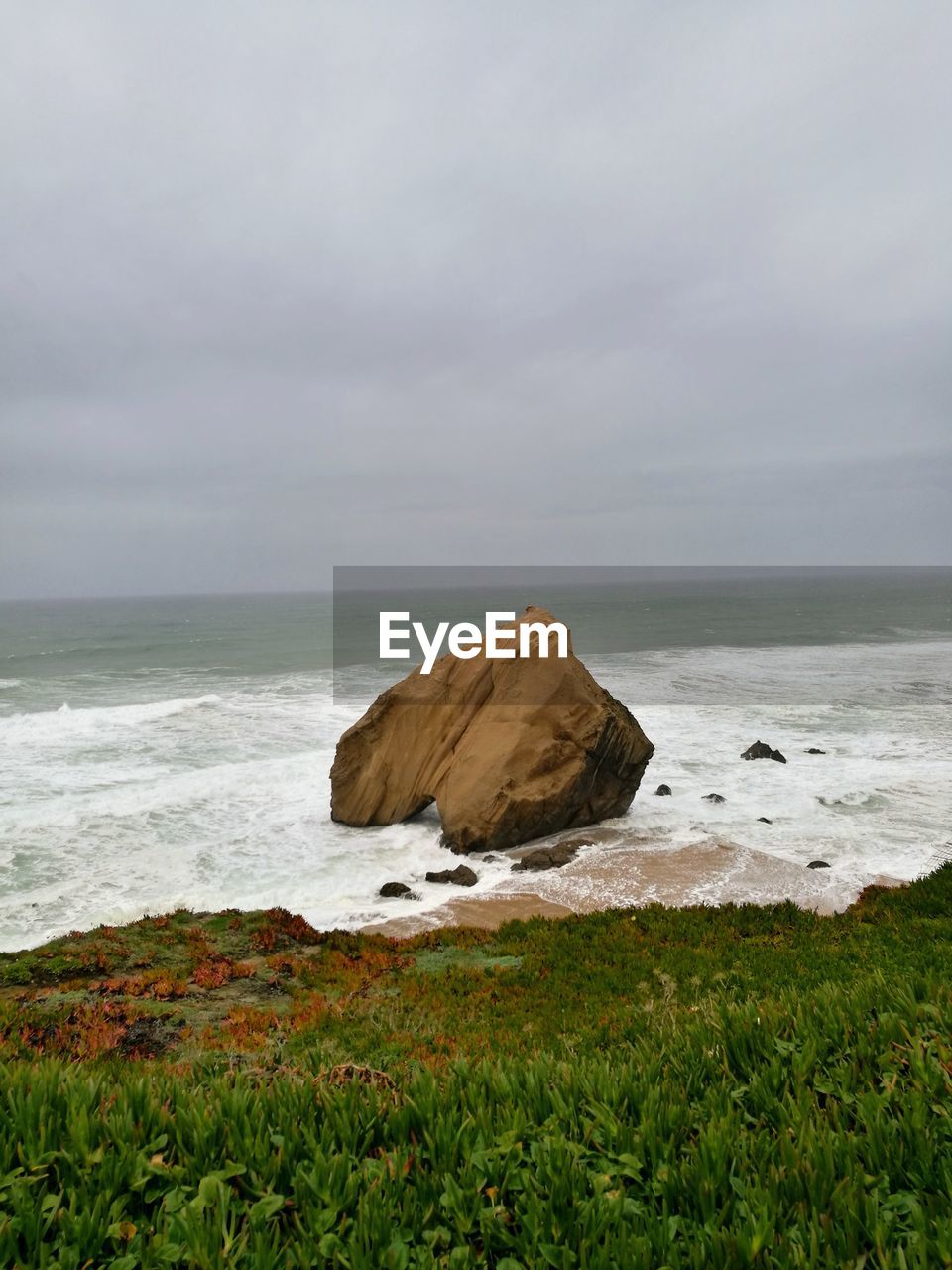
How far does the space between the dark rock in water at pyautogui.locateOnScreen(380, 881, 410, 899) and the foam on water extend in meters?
0.40

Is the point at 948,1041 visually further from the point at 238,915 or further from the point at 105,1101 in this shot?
the point at 238,915

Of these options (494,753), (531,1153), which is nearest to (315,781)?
(494,753)

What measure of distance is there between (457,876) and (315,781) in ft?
36.1

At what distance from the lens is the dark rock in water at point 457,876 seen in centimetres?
1869

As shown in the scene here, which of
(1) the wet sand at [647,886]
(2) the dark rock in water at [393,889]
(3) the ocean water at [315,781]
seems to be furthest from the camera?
(3) the ocean water at [315,781]

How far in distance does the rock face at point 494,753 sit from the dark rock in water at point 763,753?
8.90 meters

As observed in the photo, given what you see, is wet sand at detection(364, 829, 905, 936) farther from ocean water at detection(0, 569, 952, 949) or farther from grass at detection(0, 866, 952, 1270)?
grass at detection(0, 866, 952, 1270)

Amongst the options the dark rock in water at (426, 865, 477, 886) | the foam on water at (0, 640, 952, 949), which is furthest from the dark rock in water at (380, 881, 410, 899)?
the dark rock in water at (426, 865, 477, 886)

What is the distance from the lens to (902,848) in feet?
66.1

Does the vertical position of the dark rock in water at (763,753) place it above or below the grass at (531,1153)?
below

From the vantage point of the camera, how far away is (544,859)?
64.6 ft

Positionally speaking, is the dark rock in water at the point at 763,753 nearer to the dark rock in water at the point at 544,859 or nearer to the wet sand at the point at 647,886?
the wet sand at the point at 647,886

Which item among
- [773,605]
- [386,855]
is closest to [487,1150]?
[386,855]

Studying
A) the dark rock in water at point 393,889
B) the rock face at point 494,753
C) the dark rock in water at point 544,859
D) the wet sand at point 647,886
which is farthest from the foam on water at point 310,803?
the rock face at point 494,753
